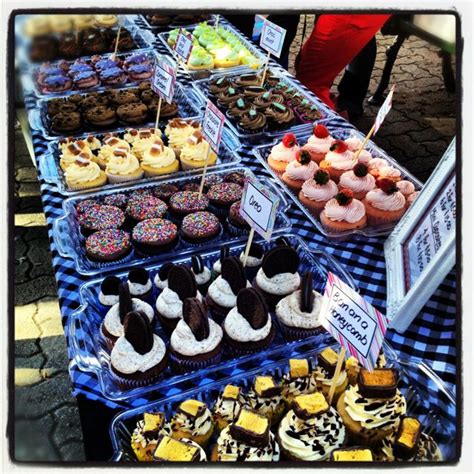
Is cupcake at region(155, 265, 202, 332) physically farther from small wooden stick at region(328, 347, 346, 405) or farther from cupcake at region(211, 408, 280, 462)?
small wooden stick at region(328, 347, 346, 405)

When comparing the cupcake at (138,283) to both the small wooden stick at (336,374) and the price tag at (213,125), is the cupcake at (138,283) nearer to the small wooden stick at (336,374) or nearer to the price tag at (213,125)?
the price tag at (213,125)

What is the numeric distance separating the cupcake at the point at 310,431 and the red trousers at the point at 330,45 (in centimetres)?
323

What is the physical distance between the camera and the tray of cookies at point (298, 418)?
1.82 meters

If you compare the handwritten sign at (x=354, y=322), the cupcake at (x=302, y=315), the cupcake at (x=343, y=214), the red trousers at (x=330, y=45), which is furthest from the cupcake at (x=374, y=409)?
the red trousers at (x=330, y=45)

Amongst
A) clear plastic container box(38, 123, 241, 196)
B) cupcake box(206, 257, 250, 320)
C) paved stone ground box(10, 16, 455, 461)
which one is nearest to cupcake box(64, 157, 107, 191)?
clear plastic container box(38, 123, 241, 196)

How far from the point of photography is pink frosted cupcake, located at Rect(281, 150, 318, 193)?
318 cm

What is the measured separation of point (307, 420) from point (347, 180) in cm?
157

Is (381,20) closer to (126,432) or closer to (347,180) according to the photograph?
(347,180)

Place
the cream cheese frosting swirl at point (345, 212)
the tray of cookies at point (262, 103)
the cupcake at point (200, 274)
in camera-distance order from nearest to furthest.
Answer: the cupcake at point (200, 274) → the cream cheese frosting swirl at point (345, 212) → the tray of cookies at point (262, 103)

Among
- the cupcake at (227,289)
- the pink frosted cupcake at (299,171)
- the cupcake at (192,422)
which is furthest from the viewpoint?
the pink frosted cupcake at (299,171)

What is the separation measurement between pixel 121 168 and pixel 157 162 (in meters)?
0.23

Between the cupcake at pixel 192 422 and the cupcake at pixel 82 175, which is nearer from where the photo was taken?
the cupcake at pixel 192 422

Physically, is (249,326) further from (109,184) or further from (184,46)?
(184,46)

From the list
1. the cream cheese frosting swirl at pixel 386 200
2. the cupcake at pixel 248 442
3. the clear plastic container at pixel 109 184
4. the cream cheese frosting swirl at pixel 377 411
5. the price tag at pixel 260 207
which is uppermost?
the price tag at pixel 260 207
